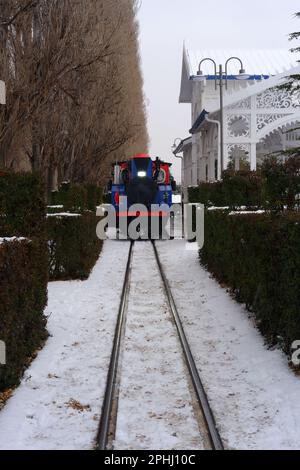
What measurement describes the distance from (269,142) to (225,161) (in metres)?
11.5

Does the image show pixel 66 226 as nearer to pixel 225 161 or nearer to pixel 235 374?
pixel 235 374

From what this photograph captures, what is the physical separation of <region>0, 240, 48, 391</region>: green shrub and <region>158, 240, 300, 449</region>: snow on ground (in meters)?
2.06

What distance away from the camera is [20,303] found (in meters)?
6.73

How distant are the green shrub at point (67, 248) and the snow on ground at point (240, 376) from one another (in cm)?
264

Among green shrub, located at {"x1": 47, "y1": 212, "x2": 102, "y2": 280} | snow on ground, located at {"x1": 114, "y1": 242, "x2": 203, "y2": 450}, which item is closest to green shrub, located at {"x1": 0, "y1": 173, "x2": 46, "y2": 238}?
snow on ground, located at {"x1": 114, "y1": 242, "x2": 203, "y2": 450}

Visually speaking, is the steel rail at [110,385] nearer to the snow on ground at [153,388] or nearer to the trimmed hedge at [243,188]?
the snow on ground at [153,388]

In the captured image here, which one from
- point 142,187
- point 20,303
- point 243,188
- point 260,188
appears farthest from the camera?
point 142,187

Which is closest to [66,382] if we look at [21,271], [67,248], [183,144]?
[21,271]

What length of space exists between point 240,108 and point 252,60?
12176mm

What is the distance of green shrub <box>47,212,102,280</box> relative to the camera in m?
12.6

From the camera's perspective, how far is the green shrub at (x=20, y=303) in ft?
19.6

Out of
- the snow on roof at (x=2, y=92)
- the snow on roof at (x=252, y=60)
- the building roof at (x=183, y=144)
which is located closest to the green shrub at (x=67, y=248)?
the snow on roof at (x=2, y=92)

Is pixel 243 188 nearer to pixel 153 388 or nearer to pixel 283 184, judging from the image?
pixel 283 184

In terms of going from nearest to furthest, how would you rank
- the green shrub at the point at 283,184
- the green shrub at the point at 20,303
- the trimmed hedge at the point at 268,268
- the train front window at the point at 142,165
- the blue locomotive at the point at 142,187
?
1. the green shrub at the point at 20,303
2. the trimmed hedge at the point at 268,268
3. the green shrub at the point at 283,184
4. the blue locomotive at the point at 142,187
5. the train front window at the point at 142,165
